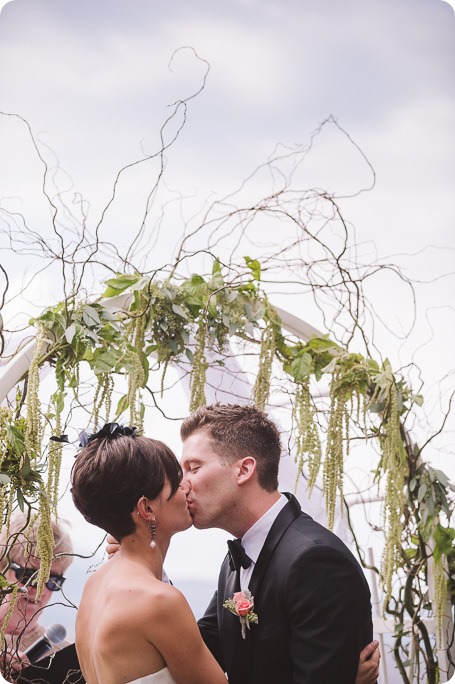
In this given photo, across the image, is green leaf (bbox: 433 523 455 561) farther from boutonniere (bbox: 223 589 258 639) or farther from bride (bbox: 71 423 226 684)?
bride (bbox: 71 423 226 684)

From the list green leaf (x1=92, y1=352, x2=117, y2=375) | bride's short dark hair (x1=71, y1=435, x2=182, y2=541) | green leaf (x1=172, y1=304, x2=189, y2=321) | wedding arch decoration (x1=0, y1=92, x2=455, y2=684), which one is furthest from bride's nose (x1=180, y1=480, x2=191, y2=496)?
green leaf (x1=172, y1=304, x2=189, y2=321)

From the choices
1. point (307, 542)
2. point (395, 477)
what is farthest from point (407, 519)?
point (307, 542)

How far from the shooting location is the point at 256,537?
235 cm

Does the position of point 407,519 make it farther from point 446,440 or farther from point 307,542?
point 307,542

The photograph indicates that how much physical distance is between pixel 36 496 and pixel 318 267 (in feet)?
5.08

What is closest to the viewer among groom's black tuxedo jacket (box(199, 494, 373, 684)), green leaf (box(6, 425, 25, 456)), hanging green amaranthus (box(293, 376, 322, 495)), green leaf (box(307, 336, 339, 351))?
groom's black tuxedo jacket (box(199, 494, 373, 684))

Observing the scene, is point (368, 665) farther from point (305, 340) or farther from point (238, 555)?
point (305, 340)

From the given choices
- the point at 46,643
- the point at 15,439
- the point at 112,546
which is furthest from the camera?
the point at 46,643

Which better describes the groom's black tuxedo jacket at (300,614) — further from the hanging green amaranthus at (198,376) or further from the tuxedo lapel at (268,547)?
the hanging green amaranthus at (198,376)

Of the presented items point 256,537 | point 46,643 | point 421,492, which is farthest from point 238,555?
point 46,643

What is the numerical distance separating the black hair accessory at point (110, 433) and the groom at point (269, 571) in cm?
32

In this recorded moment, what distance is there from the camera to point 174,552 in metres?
4.13

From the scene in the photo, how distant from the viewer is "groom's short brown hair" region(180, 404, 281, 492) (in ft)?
8.02

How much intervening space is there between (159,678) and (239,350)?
1550 millimetres
